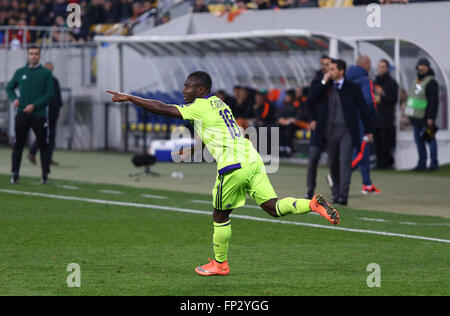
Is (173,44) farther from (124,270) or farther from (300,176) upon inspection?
(124,270)

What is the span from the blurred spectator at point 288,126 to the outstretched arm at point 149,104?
1562 centimetres

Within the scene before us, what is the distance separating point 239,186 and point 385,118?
43.4 feet

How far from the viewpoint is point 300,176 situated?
1930 cm

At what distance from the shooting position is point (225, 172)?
8.31m

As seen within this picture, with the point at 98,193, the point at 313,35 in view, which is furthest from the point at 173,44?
the point at 98,193

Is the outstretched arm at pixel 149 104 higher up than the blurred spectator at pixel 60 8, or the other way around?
the blurred spectator at pixel 60 8

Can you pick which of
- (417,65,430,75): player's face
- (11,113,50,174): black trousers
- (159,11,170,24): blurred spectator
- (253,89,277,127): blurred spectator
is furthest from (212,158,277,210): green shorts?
(159,11,170,24): blurred spectator

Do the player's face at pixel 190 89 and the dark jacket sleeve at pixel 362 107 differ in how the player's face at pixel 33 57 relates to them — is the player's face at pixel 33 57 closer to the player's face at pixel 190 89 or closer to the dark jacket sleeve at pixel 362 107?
the dark jacket sleeve at pixel 362 107

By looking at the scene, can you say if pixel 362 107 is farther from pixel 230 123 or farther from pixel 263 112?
pixel 263 112

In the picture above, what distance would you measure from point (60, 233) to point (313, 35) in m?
12.6

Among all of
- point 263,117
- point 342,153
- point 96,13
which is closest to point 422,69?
point 263,117

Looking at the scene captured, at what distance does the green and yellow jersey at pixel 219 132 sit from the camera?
816cm

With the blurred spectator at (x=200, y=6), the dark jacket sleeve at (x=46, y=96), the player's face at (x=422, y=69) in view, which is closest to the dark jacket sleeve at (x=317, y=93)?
the dark jacket sleeve at (x=46, y=96)
